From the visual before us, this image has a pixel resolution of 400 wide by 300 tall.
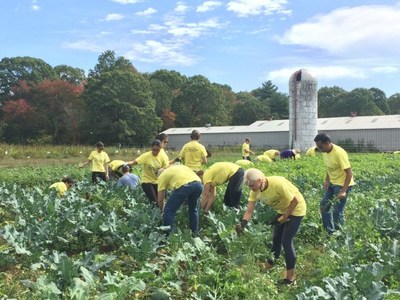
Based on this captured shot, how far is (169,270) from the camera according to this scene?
4.79m

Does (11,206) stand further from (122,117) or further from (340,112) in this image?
(340,112)

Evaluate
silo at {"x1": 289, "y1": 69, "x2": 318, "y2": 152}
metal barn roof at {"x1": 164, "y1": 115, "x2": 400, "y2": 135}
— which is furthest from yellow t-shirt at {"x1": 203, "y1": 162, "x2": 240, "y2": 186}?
metal barn roof at {"x1": 164, "y1": 115, "x2": 400, "y2": 135}

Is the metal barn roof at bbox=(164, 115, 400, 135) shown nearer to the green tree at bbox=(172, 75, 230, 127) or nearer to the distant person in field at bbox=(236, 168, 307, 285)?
the green tree at bbox=(172, 75, 230, 127)

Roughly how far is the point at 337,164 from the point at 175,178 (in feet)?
8.15

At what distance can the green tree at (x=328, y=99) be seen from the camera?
243 feet

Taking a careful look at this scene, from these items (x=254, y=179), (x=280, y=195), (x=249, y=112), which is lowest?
(x=280, y=195)

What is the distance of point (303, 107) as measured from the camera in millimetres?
34281

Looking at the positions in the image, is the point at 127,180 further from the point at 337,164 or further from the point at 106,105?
the point at 106,105

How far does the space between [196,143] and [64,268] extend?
5106mm

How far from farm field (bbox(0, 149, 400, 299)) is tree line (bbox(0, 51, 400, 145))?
3795 cm

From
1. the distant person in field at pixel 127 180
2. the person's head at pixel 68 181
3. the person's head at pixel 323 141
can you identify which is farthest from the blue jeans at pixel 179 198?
the person's head at pixel 68 181

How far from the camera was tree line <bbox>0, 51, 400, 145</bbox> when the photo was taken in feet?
152

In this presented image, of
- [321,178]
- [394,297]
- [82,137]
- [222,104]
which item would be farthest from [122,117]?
[394,297]

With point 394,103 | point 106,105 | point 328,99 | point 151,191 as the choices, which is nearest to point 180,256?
point 151,191
